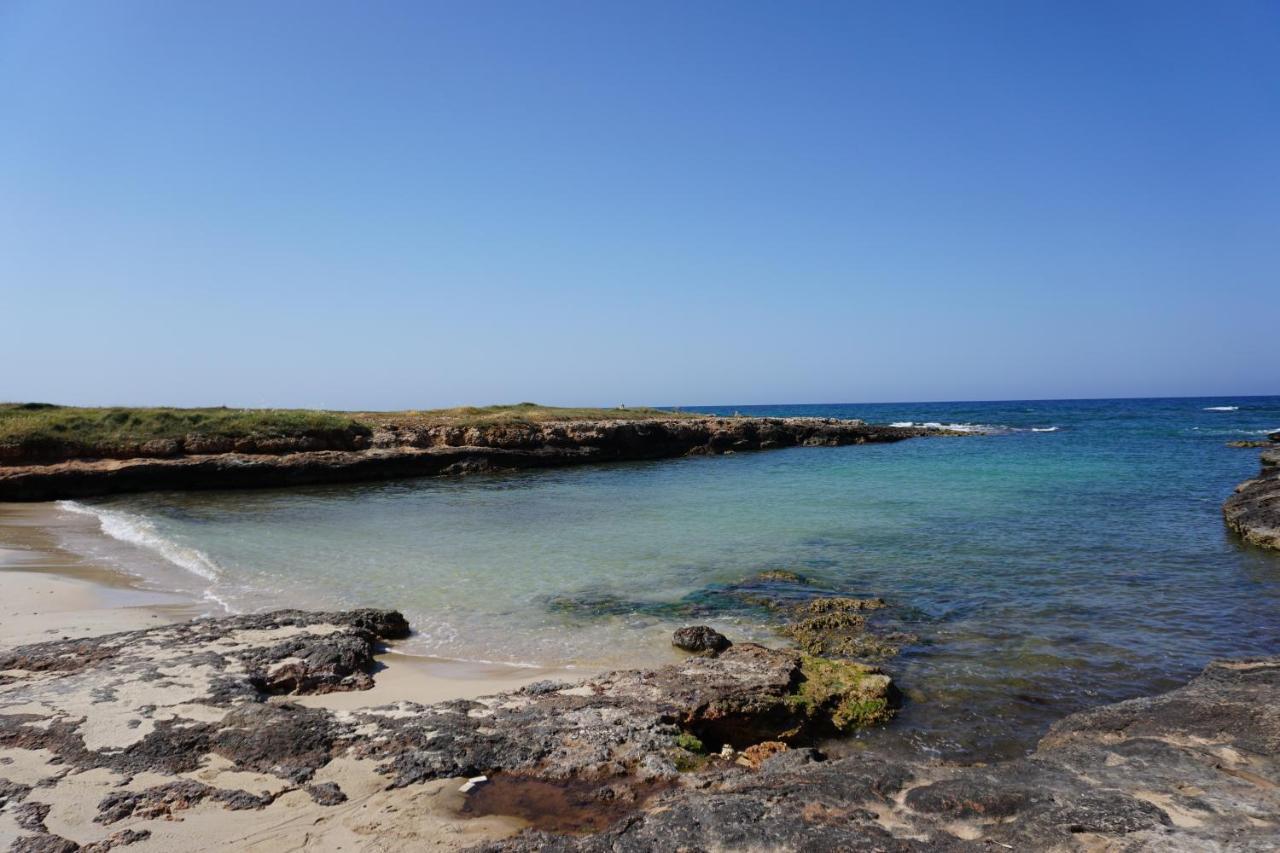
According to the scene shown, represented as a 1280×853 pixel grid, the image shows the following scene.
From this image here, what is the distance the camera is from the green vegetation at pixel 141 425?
2689cm

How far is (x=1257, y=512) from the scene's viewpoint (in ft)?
48.5

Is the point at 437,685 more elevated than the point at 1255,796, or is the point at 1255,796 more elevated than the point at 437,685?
the point at 1255,796

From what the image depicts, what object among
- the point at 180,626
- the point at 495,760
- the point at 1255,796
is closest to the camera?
the point at 1255,796

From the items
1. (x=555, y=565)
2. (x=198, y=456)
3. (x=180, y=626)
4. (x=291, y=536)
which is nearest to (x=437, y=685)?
(x=180, y=626)

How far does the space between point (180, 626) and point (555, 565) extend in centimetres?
621

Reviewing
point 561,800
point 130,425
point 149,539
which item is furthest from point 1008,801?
point 130,425

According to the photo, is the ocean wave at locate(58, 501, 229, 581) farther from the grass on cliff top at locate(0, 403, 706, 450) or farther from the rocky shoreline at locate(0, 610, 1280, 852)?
the grass on cliff top at locate(0, 403, 706, 450)

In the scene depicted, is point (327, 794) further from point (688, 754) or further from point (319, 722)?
point (688, 754)

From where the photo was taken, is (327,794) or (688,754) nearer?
(327,794)

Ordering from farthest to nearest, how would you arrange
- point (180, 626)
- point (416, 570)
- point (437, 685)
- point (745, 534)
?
point (745, 534), point (416, 570), point (180, 626), point (437, 685)

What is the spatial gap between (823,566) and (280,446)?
85.0ft

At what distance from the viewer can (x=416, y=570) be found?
13.1m

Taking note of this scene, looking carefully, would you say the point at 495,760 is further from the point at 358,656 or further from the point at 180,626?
the point at 180,626

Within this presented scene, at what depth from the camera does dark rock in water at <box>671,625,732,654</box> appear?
8.53 metres
